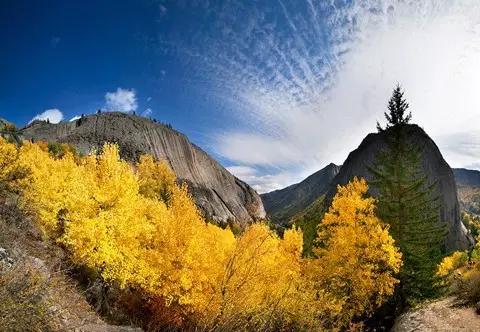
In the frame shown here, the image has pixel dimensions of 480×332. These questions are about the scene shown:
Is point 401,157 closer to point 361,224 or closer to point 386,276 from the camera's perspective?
point 361,224

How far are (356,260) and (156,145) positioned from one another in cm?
9951

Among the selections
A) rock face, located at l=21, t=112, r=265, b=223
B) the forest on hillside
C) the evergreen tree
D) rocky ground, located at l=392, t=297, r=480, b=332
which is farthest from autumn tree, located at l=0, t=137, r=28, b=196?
rock face, located at l=21, t=112, r=265, b=223

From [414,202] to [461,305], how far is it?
26.5 feet

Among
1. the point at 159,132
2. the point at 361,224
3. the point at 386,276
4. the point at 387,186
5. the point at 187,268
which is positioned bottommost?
the point at 386,276

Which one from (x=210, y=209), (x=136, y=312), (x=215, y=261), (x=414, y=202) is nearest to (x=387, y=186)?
(x=414, y=202)

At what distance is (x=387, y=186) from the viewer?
26.1m

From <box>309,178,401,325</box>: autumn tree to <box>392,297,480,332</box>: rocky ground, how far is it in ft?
6.04

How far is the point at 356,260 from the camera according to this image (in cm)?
2022

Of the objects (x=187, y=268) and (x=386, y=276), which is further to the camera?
(x=386, y=276)

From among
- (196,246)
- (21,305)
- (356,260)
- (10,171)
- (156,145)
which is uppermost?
(156,145)

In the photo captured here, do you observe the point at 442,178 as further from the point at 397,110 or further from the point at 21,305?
the point at 21,305

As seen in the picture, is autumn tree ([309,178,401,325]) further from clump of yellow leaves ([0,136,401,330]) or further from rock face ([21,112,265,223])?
rock face ([21,112,265,223])

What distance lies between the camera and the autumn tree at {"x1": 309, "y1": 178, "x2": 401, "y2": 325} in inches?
790

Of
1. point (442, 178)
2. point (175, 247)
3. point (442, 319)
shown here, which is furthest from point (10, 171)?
point (442, 178)
